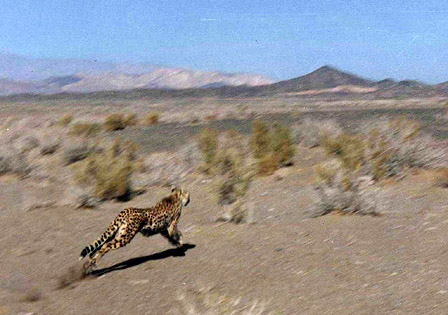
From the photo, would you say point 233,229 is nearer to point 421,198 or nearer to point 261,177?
point 421,198

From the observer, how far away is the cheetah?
8.84 meters

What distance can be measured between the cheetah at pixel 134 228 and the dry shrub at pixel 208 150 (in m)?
6.71

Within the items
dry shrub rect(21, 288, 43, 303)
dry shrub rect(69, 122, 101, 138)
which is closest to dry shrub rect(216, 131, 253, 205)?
dry shrub rect(21, 288, 43, 303)

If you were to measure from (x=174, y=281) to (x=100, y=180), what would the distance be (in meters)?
6.10

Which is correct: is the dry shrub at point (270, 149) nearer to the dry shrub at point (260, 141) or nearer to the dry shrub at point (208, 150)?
the dry shrub at point (260, 141)

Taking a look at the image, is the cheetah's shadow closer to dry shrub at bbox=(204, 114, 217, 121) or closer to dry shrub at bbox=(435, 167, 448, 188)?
dry shrub at bbox=(435, 167, 448, 188)

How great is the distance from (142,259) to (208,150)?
25.8ft

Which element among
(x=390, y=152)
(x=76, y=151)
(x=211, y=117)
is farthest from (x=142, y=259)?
(x=211, y=117)

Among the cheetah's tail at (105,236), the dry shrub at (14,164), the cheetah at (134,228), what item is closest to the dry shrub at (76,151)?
the dry shrub at (14,164)

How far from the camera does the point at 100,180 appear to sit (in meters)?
14.2

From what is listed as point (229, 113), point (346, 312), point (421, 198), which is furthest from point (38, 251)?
point (229, 113)

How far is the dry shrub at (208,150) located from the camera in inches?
652

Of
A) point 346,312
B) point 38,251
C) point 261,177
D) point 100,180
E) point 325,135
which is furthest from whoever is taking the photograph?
point 325,135

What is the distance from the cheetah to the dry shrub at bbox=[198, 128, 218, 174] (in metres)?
6.71
